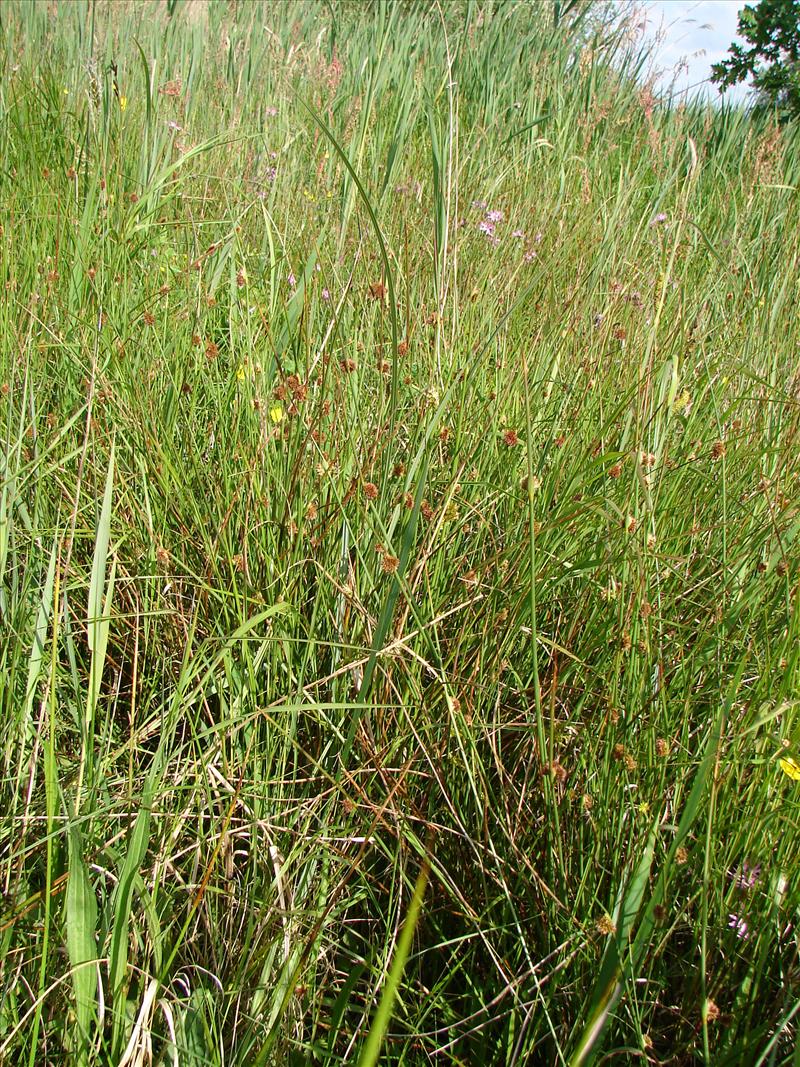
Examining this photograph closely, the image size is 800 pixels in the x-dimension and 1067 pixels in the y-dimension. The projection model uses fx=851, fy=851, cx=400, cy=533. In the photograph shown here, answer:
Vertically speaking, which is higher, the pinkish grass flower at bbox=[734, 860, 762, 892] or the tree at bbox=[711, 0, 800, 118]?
the tree at bbox=[711, 0, 800, 118]

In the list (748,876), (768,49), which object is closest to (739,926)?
(748,876)

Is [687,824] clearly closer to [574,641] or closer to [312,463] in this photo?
[574,641]

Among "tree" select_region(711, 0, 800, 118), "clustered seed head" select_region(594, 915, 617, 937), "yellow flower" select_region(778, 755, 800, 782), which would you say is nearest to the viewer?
"clustered seed head" select_region(594, 915, 617, 937)

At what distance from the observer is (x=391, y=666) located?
3.86ft

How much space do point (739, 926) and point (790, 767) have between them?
178mm

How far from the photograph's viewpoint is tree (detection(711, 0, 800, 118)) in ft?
20.1

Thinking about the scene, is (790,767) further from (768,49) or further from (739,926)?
(768,49)

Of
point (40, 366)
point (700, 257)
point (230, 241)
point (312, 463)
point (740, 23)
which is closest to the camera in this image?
point (312, 463)

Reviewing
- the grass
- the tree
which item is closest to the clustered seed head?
the grass

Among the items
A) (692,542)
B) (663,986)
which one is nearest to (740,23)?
(692,542)

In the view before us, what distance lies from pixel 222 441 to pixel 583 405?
0.64 metres

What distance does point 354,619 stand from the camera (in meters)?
1.23

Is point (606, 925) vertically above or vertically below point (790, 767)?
below

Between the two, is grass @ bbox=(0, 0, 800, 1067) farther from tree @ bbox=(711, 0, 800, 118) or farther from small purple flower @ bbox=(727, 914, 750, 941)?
tree @ bbox=(711, 0, 800, 118)
